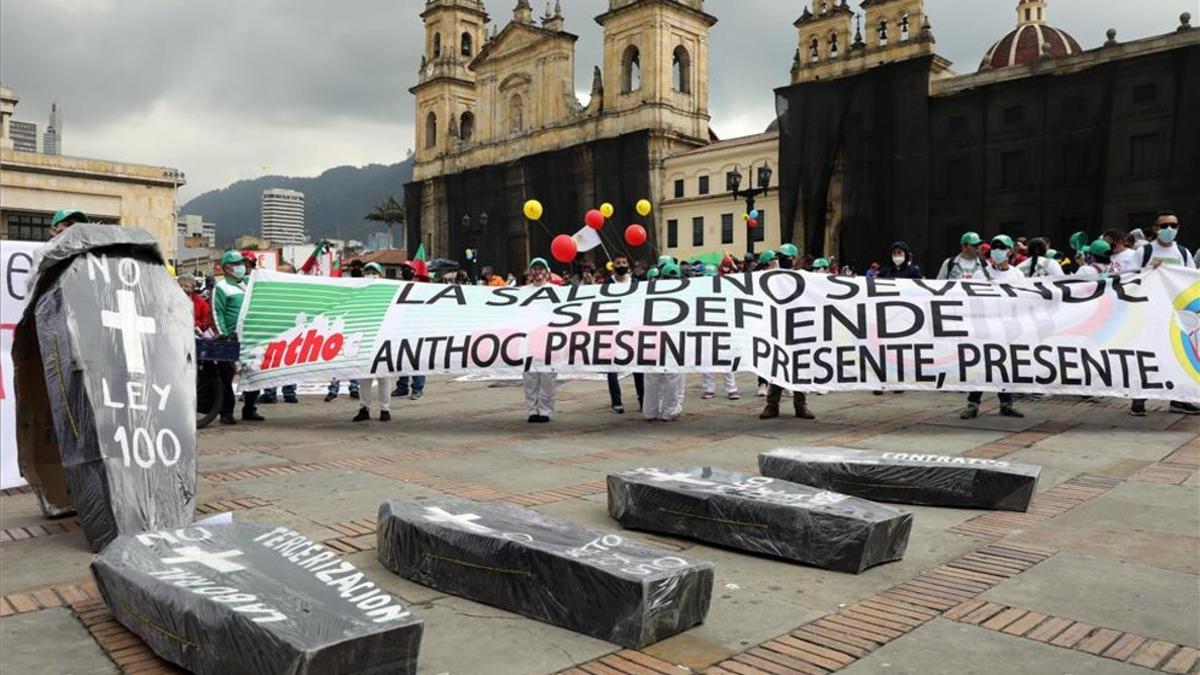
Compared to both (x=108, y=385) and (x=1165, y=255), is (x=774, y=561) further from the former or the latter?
(x=1165, y=255)

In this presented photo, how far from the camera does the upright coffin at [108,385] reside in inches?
172

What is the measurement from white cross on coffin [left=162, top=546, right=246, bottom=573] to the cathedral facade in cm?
4528

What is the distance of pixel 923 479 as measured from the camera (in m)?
5.33

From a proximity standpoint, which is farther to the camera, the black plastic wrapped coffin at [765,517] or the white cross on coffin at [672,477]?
the white cross on coffin at [672,477]

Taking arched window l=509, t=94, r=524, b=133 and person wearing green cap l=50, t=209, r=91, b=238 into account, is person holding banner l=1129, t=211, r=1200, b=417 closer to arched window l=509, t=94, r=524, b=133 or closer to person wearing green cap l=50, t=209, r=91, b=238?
person wearing green cap l=50, t=209, r=91, b=238

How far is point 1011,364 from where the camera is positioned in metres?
8.78

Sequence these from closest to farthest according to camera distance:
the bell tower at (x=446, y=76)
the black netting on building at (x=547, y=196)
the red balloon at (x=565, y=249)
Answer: the red balloon at (x=565, y=249)
the black netting on building at (x=547, y=196)
the bell tower at (x=446, y=76)

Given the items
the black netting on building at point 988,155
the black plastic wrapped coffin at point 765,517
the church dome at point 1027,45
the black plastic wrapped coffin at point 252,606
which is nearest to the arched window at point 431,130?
the black netting on building at point 988,155

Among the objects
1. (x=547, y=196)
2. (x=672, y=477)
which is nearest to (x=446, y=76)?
(x=547, y=196)

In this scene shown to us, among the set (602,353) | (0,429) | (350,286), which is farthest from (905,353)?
(0,429)

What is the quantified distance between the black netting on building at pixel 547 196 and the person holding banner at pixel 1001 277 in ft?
127

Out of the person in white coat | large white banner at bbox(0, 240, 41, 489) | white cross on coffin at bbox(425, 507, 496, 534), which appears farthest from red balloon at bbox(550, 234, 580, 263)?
white cross on coffin at bbox(425, 507, 496, 534)

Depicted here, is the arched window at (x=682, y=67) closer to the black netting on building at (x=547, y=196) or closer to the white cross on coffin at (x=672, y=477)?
the black netting on building at (x=547, y=196)

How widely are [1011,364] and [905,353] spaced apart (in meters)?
1.06
